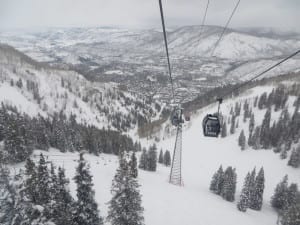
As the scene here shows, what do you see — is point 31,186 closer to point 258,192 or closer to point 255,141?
point 258,192

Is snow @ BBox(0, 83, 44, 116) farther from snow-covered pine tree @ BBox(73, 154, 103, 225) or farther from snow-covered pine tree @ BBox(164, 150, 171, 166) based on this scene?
snow-covered pine tree @ BBox(73, 154, 103, 225)

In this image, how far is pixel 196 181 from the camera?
75.7 meters

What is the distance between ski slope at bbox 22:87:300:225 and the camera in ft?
125

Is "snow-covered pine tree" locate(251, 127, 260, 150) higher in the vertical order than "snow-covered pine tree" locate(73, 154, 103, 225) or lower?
lower

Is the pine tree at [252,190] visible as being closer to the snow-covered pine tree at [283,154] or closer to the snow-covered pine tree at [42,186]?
the snow-covered pine tree at [283,154]

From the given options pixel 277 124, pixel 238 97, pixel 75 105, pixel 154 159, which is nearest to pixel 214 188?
pixel 154 159

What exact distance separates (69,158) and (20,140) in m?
15.5

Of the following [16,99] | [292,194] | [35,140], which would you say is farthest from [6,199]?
[16,99]

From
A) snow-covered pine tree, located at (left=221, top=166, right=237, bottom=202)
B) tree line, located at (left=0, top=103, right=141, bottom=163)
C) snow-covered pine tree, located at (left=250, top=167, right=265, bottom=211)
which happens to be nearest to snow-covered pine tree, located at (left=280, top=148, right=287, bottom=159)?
snow-covered pine tree, located at (left=250, top=167, right=265, bottom=211)

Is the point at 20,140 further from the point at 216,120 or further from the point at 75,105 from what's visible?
the point at 75,105

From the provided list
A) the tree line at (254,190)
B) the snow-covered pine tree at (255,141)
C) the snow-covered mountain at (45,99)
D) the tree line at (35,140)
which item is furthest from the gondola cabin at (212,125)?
the snow-covered mountain at (45,99)

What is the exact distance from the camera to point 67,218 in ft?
76.8

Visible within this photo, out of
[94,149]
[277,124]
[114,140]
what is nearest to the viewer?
[94,149]

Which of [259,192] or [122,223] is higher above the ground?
[122,223]
